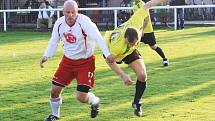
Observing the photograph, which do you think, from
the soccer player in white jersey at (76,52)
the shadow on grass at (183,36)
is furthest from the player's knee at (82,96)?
the shadow on grass at (183,36)

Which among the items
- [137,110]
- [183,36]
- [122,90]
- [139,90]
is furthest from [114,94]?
[183,36]

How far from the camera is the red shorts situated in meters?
8.05

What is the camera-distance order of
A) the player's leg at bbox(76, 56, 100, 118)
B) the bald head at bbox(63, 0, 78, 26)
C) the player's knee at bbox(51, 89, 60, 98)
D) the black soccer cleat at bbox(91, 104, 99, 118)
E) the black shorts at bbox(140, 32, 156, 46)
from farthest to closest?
1. the black shorts at bbox(140, 32, 156, 46)
2. the black soccer cleat at bbox(91, 104, 99, 118)
3. the player's knee at bbox(51, 89, 60, 98)
4. the player's leg at bbox(76, 56, 100, 118)
5. the bald head at bbox(63, 0, 78, 26)

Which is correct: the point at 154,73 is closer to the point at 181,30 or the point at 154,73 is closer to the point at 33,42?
the point at 33,42

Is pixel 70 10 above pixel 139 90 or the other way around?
above

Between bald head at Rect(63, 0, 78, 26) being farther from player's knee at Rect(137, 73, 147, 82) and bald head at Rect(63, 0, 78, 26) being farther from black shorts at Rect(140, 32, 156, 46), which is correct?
black shorts at Rect(140, 32, 156, 46)

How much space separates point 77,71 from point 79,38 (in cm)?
51

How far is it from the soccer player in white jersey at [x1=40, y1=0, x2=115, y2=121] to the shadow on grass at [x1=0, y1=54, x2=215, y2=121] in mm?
426

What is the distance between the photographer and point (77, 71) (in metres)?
8.09

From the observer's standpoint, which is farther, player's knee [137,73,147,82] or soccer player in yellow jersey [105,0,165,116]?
player's knee [137,73,147,82]

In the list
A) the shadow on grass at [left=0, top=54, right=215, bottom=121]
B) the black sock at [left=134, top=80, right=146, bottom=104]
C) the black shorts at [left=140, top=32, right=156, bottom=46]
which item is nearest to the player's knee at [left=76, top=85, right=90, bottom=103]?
the shadow on grass at [left=0, top=54, right=215, bottom=121]

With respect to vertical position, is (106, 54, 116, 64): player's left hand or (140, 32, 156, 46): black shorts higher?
(106, 54, 116, 64): player's left hand

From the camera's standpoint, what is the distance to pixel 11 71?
45.5ft

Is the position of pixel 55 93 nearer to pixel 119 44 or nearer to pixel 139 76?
pixel 119 44
